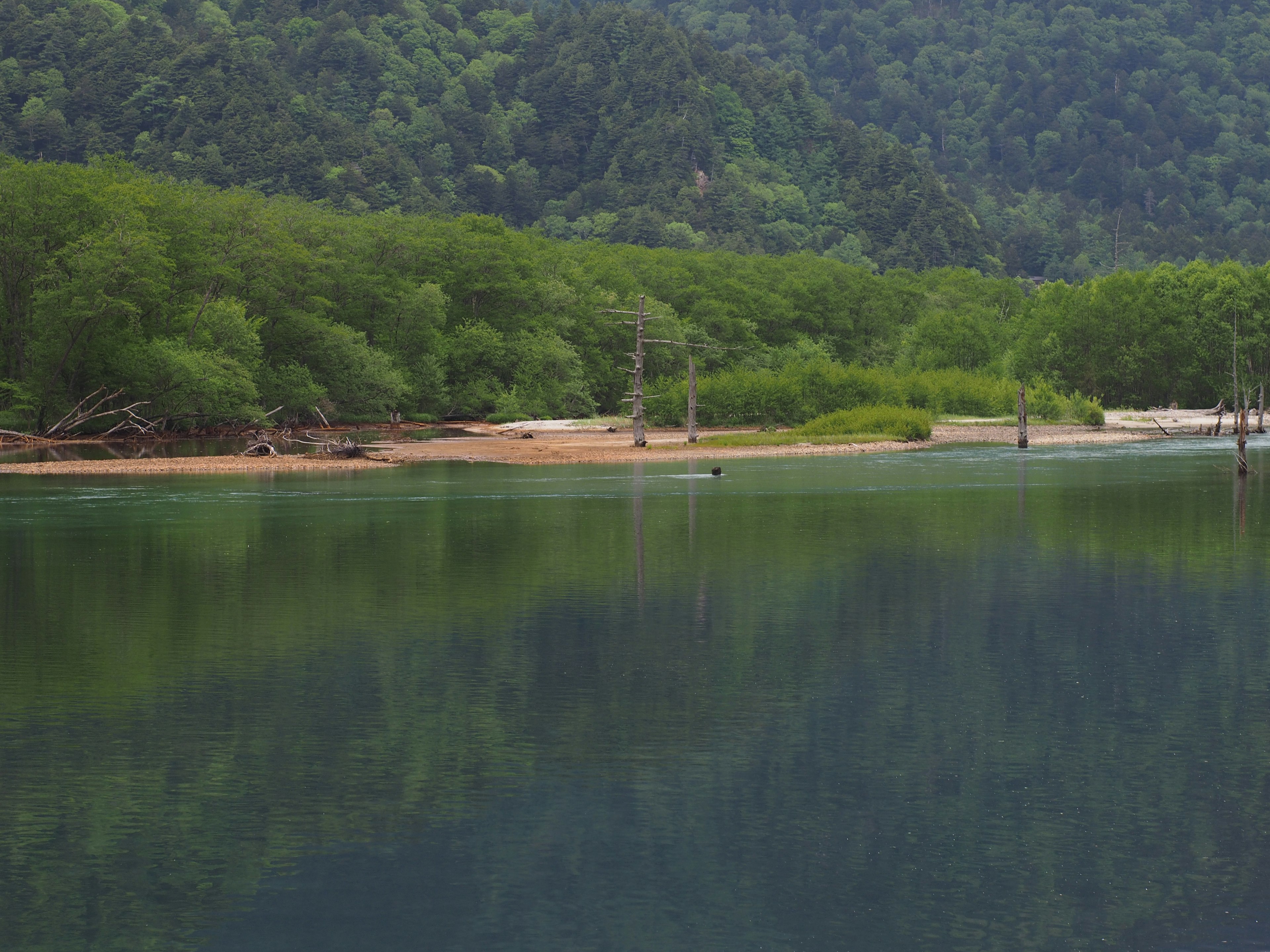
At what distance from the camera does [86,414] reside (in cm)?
8488

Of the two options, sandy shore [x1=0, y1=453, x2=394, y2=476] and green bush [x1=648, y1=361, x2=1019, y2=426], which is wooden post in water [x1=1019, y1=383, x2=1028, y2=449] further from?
sandy shore [x1=0, y1=453, x2=394, y2=476]

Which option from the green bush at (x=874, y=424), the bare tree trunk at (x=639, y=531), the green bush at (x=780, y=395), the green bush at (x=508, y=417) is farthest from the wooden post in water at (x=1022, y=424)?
the green bush at (x=508, y=417)

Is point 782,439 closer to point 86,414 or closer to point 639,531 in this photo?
point 86,414

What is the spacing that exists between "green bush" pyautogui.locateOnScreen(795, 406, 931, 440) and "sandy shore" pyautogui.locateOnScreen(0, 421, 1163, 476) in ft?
4.10

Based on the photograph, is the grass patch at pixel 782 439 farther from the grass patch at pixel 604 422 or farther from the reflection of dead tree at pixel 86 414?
the reflection of dead tree at pixel 86 414

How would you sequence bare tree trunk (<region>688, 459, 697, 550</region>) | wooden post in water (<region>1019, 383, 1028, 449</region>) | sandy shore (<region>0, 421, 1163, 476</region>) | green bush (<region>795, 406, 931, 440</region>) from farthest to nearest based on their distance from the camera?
green bush (<region>795, 406, 931, 440</region>), wooden post in water (<region>1019, 383, 1028, 449</region>), sandy shore (<region>0, 421, 1163, 476</region>), bare tree trunk (<region>688, 459, 697, 550</region>)

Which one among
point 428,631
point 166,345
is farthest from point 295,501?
point 166,345

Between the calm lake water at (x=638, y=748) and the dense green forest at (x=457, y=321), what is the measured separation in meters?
54.1

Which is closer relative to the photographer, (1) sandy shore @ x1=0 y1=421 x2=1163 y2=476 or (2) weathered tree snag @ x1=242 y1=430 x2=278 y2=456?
(1) sandy shore @ x1=0 y1=421 x2=1163 y2=476

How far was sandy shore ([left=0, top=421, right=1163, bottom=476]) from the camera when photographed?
6694cm

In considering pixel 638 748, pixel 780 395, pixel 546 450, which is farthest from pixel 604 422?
pixel 638 748

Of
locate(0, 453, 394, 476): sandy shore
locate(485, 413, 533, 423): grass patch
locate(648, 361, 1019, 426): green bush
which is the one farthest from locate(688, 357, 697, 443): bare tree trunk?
locate(485, 413, 533, 423): grass patch

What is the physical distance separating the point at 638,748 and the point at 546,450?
216ft

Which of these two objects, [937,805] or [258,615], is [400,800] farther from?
[258,615]
